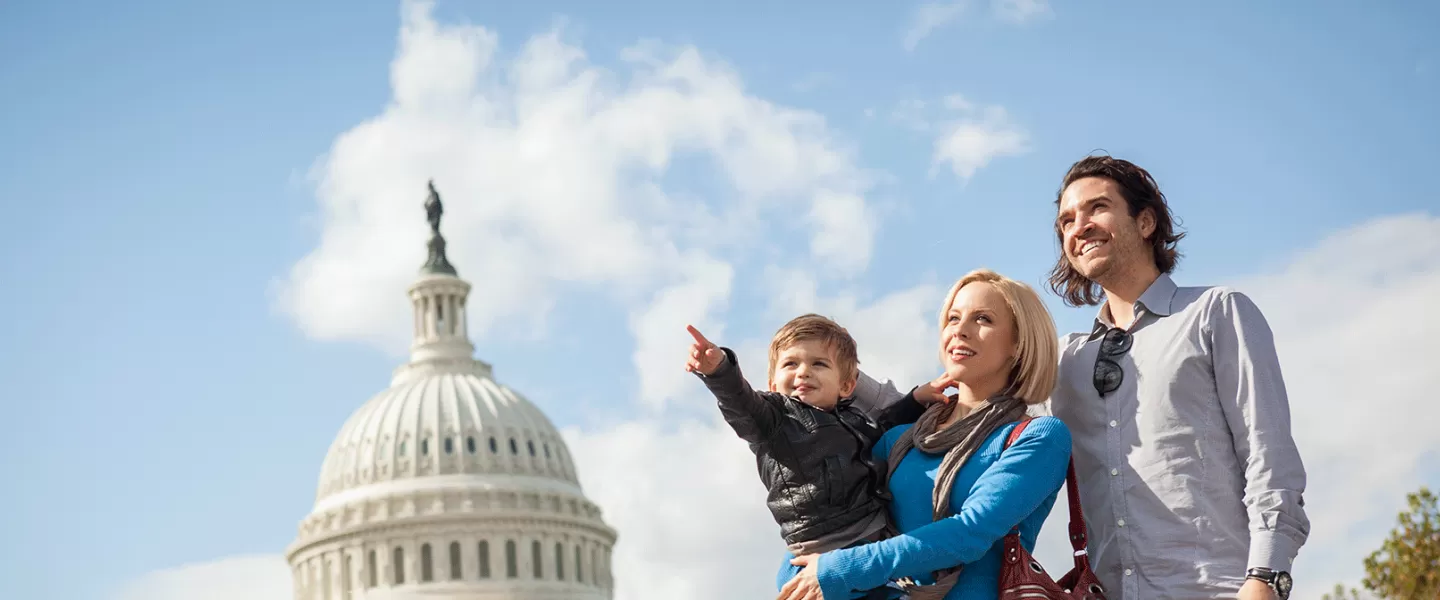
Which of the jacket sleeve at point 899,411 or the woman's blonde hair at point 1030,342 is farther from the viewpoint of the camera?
the jacket sleeve at point 899,411

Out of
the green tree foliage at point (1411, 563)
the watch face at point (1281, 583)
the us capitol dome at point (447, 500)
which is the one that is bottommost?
the watch face at point (1281, 583)

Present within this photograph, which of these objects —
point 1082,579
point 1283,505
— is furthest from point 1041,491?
point 1283,505

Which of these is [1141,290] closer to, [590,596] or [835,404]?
[835,404]

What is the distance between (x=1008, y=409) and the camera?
716 cm

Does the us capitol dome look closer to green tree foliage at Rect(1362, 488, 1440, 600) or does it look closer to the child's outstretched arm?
green tree foliage at Rect(1362, 488, 1440, 600)

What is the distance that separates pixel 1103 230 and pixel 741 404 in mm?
1629

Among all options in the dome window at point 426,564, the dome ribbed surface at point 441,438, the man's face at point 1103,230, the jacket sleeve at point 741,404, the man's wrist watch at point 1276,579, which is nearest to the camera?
the man's wrist watch at point 1276,579

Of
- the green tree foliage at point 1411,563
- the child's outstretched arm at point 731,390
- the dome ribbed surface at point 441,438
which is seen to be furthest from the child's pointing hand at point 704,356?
the dome ribbed surface at point 441,438

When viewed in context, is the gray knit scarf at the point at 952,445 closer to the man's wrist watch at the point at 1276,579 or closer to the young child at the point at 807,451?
the young child at the point at 807,451

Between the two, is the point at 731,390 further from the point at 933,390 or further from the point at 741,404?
the point at 933,390

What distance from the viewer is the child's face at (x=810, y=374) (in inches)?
297

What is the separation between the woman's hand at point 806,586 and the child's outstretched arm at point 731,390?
56 centimetres

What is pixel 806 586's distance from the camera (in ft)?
22.8

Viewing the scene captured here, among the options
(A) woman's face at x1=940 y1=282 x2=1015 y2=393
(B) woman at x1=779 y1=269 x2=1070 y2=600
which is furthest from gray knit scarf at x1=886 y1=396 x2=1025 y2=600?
(A) woman's face at x1=940 y1=282 x2=1015 y2=393
